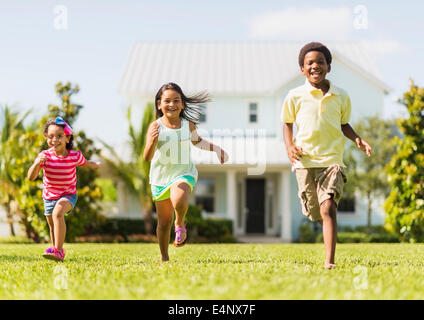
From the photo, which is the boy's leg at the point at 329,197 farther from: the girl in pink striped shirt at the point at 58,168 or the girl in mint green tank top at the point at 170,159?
the girl in pink striped shirt at the point at 58,168

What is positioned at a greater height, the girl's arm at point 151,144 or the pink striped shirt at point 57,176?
the girl's arm at point 151,144

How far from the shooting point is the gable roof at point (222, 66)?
74.9 ft

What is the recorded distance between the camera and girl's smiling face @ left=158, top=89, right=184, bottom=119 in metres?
5.69

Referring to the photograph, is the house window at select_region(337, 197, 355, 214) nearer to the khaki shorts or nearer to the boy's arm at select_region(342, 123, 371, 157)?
the boy's arm at select_region(342, 123, 371, 157)

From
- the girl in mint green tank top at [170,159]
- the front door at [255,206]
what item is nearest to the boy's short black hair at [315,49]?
the girl in mint green tank top at [170,159]

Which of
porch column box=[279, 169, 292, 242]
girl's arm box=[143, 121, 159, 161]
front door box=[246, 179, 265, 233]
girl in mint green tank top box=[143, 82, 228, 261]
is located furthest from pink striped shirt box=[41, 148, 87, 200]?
front door box=[246, 179, 265, 233]

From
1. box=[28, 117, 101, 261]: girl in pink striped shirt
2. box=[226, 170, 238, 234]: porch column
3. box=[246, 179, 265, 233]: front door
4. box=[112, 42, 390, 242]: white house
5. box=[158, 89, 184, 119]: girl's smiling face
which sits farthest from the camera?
box=[246, 179, 265, 233]: front door

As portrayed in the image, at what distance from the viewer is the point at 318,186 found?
5.24 m

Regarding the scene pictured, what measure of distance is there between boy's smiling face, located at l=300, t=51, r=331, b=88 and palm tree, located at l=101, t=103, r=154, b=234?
1326 centimetres

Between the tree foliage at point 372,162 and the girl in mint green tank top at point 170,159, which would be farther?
the tree foliage at point 372,162

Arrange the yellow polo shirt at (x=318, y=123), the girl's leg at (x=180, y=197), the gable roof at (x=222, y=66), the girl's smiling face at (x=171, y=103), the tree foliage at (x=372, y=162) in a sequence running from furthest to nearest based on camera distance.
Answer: the gable roof at (x=222, y=66) → the tree foliage at (x=372, y=162) → the girl's smiling face at (x=171, y=103) → the girl's leg at (x=180, y=197) → the yellow polo shirt at (x=318, y=123)

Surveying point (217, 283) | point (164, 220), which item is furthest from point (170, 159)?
point (217, 283)
